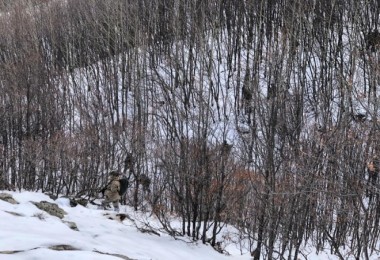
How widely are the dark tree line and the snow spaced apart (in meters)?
1.13

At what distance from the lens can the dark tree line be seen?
1195cm

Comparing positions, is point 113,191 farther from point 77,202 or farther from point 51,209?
point 51,209

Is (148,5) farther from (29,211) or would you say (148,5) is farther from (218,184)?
(29,211)

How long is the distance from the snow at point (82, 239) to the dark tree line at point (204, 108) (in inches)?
44.4

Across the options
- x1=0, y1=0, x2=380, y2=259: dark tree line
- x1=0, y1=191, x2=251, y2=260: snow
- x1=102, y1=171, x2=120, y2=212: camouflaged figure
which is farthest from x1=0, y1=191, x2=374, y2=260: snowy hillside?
x1=102, y1=171, x2=120, y2=212: camouflaged figure

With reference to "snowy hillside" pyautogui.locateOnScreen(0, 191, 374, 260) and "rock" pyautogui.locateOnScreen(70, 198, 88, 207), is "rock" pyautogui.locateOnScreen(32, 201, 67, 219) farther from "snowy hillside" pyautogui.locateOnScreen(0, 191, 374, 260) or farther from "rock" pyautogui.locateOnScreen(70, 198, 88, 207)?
"rock" pyautogui.locateOnScreen(70, 198, 88, 207)

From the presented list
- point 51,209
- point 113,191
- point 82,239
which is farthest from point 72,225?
point 113,191

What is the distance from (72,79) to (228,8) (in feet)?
30.7

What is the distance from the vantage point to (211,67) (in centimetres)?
2206

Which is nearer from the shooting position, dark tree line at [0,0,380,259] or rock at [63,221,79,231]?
rock at [63,221,79,231]

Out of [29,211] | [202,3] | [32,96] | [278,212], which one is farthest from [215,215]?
[202,3]

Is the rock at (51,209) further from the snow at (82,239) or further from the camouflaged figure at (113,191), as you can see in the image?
the camouflaged figure at (113,191)

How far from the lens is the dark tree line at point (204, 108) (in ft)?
39.2

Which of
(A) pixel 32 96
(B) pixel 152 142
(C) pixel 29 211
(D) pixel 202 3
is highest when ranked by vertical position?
(D) pixel 202 3
